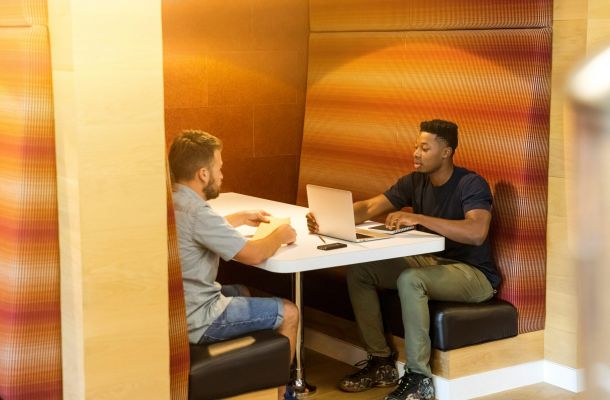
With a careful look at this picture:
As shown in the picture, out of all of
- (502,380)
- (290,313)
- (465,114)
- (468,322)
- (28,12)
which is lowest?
(502,380)

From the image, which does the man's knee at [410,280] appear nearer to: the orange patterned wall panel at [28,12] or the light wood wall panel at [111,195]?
the light wood wall panel at [111,195]

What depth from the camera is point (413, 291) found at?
394cm

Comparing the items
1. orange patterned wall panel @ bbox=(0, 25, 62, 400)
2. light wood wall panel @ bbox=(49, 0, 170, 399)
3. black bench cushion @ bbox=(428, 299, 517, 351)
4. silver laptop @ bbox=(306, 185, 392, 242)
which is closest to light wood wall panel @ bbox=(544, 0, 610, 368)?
black bench cushion @ bbox=(428, 299, 517, 351)

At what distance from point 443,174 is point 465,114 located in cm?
38

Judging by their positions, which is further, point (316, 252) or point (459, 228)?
A: point (459, 228)

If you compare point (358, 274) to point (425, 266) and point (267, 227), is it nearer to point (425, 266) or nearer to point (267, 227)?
point (425, 266)

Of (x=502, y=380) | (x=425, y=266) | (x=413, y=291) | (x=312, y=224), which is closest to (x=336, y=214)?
(x=312, y=224)

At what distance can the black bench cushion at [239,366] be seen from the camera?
3.14 m

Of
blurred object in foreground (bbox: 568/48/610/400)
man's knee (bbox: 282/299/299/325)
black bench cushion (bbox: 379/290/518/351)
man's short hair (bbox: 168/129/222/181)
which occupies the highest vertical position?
blurred object in foreground (bbox: 568/48/610/400)

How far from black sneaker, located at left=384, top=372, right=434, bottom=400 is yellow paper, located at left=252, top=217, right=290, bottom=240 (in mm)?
922

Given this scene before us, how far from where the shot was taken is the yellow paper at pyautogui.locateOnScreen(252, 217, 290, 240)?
3.53m

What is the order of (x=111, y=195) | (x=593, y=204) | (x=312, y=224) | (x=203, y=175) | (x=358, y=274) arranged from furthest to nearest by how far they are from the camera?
1. (x=358, y=274)
2. (x=312, y=224)
3. (x=203, y=175)
4. (x=111, y=195)
5. (x=593, y=204)

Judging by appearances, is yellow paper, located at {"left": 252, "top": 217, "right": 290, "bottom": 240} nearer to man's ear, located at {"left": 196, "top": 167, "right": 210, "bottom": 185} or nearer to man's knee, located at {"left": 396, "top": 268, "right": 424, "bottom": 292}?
man's ear, located at {"left": 196, "top": 167, "right": 210, "bottom": 185}

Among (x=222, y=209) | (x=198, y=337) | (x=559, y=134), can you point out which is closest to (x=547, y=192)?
(x=559, y=134)
